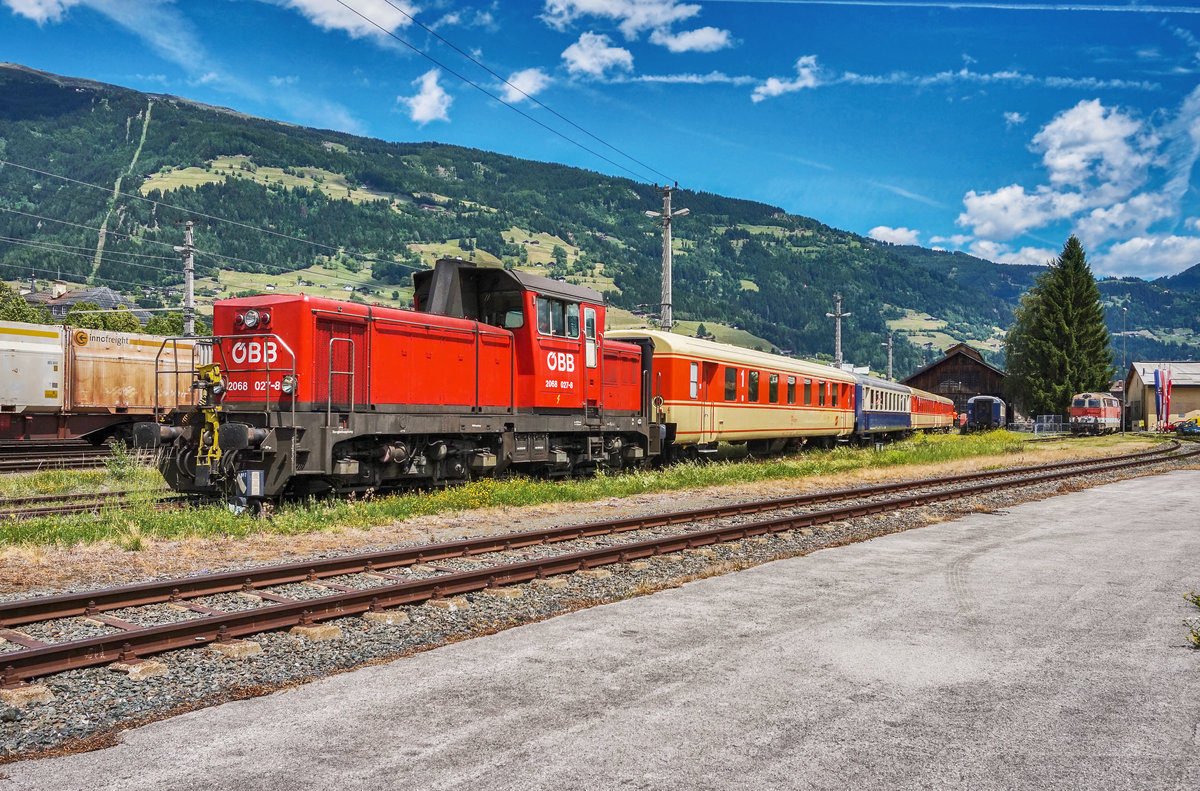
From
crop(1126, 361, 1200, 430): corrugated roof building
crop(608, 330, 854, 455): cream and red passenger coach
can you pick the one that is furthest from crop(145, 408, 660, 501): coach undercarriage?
crop(1126, 361, 1200, 430): corrugated roof building

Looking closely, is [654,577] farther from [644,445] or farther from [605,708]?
[644,445]

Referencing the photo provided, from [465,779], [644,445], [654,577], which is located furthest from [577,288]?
[465,779]

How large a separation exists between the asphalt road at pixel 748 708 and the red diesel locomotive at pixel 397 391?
6729 mm

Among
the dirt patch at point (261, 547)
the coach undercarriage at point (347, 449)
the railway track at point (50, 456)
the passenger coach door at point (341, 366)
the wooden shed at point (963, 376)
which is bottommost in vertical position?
the dirt patch at point (261, 547)

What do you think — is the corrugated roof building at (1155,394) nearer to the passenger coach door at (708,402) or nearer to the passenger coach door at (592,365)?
the passenger coach door at (708,402)

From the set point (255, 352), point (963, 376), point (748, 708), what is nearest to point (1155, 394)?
point (963, 376)

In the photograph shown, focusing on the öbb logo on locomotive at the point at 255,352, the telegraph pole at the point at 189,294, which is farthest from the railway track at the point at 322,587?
the telegraph pole at the point at 189,294

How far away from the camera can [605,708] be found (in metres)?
5.14

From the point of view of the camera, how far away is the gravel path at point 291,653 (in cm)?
492

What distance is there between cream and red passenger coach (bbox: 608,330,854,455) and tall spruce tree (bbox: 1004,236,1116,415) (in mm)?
49470

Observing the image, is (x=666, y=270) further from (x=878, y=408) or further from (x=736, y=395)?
(x=878, y=408)

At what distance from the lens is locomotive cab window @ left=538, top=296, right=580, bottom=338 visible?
54.4ft

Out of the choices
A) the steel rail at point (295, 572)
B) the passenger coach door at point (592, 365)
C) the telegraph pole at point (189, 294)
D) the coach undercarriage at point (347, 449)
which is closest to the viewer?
the steel rail at point (295, 572)

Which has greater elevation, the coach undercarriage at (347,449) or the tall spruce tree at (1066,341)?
the tall spruce tree at (1066,341)
